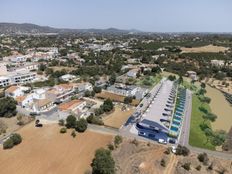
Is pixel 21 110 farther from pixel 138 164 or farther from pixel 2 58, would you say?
pixel 2 58

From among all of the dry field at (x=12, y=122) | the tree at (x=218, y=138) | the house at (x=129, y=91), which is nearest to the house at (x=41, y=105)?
the dry field at (x=12, y=122)

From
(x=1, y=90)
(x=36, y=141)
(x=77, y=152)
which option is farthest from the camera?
(x=1, y=90)

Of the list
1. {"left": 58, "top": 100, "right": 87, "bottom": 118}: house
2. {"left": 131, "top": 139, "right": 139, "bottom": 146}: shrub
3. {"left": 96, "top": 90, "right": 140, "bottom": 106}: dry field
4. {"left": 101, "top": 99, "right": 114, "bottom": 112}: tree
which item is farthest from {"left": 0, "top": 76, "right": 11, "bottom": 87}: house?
{"left": 131, "top": 139, "right": 139, "bottom": 146}: shrub

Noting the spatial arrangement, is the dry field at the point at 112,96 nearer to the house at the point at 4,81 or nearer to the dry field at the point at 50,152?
the dry field at the point at 50,152

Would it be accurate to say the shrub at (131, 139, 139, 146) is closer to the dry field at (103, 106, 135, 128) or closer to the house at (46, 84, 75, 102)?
the dry field at (103, 106, 135, 128)

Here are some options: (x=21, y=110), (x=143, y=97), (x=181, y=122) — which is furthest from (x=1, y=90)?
(x=181, y=122)

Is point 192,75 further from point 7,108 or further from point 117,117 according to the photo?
point 7,108

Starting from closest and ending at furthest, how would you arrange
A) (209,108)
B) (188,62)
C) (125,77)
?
(209,108), (125,77), (188,62)
